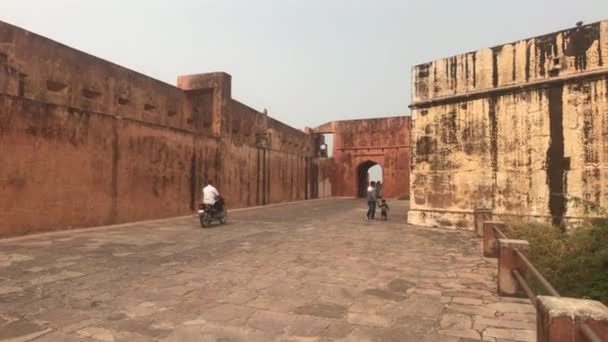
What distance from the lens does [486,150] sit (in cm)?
955

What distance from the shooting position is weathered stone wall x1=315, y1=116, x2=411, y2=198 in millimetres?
27375

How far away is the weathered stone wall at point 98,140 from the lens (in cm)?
841

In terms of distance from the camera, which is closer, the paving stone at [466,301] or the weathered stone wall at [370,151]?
the paving stone at [466,301]

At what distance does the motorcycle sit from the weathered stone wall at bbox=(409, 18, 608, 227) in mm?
5230

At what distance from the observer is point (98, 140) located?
10109mm

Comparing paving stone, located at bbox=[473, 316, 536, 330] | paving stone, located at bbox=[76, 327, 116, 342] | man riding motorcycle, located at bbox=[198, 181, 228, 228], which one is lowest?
paving stone, located at bbox=[473, 316, 536, 330]

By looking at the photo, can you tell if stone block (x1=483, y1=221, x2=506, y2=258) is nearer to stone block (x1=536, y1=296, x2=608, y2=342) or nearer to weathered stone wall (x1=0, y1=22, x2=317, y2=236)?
stone block (x1=536, y1=296, x2=608, y2=342)

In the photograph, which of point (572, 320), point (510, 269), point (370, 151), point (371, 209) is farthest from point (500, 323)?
point (370, 151)

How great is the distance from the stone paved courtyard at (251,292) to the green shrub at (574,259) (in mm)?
722

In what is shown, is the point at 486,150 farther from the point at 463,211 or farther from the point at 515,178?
the point at 463,211

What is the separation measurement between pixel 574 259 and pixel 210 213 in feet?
26.7

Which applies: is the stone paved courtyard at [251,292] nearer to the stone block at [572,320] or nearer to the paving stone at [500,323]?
the paving stone at [500,323]

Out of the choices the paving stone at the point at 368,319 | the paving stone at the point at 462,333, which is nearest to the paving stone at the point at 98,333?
the paving stone at the point at 368,319

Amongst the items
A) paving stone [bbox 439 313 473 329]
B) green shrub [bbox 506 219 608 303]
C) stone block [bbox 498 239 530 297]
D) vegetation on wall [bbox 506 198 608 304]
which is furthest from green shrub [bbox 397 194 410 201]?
paving stone [bbox 439 313 473 329]
